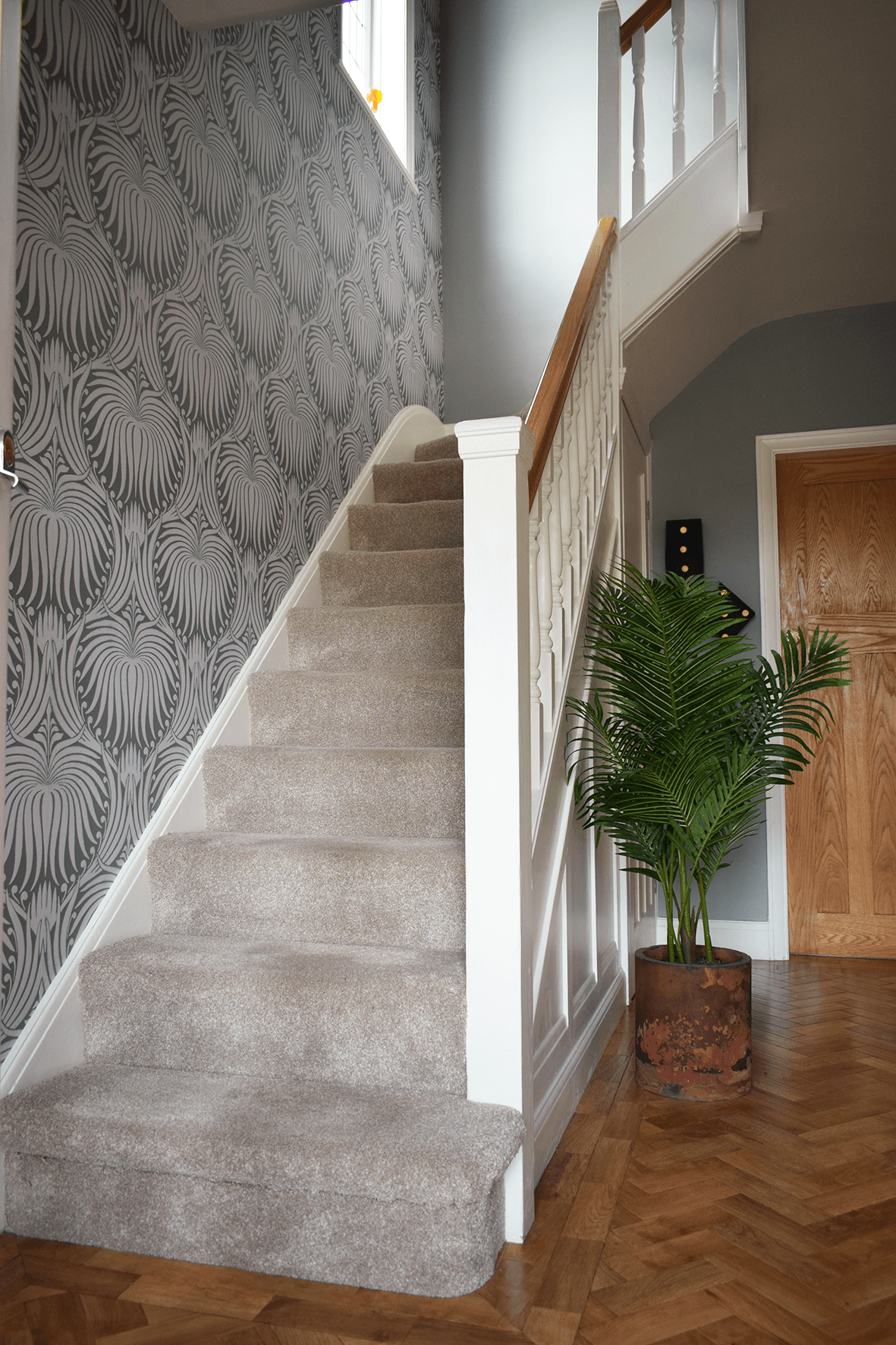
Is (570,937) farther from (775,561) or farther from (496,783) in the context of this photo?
(775,561)

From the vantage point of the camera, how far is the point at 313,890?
6.54 feet

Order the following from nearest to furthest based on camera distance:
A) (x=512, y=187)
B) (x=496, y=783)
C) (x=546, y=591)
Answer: (x=496, y=783) < (x=546, y=591) < (x=512, y=187)

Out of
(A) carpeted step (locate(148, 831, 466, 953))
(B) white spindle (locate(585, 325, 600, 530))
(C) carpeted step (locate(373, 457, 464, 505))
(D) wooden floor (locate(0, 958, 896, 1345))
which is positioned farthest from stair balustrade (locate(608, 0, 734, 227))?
Answer: (D) wooden floor (locate(0, 958, 896, 1345))

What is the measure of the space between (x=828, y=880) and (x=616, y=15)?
314cm

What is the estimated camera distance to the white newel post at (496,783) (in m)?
1.60

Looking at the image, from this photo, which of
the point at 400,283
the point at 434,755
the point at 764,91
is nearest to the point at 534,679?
the point at 434,755

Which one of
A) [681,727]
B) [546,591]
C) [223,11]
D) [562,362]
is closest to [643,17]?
[223,11]

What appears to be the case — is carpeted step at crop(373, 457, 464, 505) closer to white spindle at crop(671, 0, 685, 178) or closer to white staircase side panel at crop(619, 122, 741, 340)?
white staircase side panel at crop(619, 122, 741, 340)

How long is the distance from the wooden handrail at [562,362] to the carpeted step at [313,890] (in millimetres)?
766

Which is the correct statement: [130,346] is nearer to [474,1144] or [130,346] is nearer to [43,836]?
[43,836]

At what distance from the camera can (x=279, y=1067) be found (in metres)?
1.76

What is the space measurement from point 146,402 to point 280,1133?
1.54 metres

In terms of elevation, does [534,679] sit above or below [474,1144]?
above

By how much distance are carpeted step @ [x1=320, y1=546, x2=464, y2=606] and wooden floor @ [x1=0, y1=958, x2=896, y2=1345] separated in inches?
60.9
